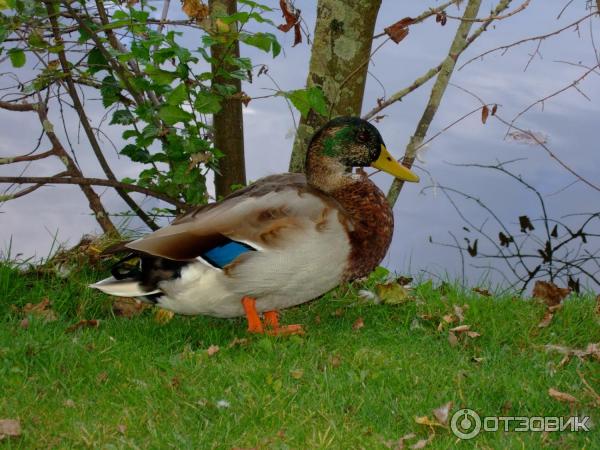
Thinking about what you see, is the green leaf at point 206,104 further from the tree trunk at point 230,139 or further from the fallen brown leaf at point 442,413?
the fallen brown leaf at point 442,413

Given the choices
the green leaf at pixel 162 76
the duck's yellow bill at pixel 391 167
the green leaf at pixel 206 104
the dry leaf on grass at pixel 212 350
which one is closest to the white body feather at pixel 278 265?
the dry leaf on grass at pixel 212 350

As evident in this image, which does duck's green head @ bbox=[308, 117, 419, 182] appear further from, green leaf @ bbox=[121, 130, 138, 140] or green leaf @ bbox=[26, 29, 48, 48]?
green leaf @ bbox=[26, 29, 48, 48]

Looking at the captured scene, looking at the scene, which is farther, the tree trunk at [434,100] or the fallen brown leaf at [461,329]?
the tree trunk at [434,100]

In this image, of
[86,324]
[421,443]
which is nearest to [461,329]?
[421,443]

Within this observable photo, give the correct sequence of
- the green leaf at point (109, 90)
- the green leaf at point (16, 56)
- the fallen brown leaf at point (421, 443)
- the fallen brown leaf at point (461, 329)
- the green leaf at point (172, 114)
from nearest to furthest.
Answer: the fallen brown leaf at point (421, 443) < the fallen brown leaf at point (461, 329) < the green leaf at point (172, 114) < the green leaf at point (16, 56) < the green leaf at point (109, 90)

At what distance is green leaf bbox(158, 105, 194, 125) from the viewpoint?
20.6 ft

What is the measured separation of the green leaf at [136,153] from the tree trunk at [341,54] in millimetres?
1126

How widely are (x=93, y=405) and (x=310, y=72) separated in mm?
3206

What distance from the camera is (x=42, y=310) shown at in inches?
244

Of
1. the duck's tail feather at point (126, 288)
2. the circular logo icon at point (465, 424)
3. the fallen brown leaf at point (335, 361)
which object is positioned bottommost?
the fallen brown leaf at point (335, 361)

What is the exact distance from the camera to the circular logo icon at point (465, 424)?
4289mm

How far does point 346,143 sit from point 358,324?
1.18m

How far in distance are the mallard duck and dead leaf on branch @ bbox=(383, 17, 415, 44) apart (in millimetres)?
662

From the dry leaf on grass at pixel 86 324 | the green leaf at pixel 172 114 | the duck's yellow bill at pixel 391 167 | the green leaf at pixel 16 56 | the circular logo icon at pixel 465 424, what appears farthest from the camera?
the green leaf at pixel 16 56
